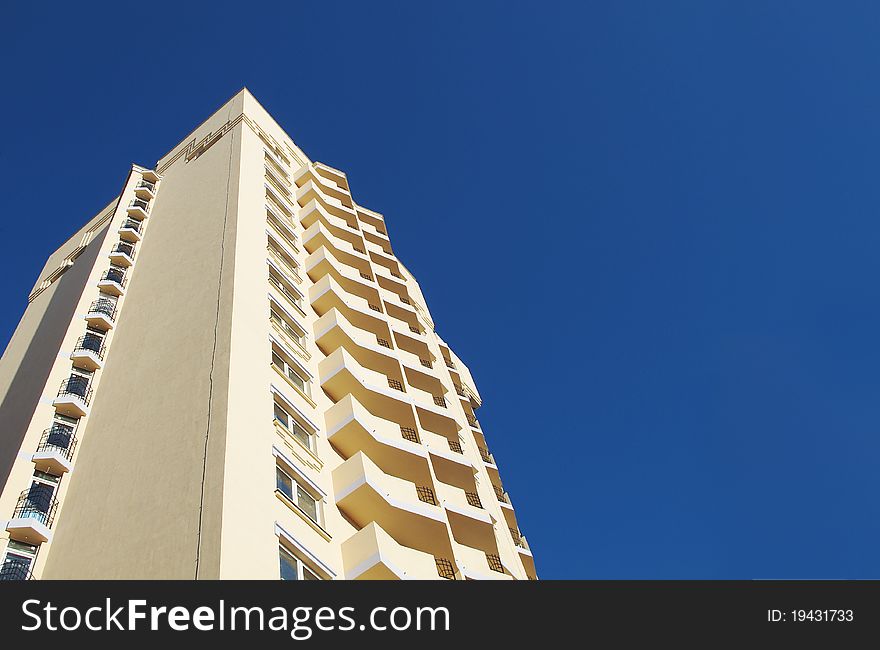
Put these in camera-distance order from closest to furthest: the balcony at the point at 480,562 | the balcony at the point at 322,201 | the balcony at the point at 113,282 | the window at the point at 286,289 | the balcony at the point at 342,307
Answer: the balcony at the point at 480,562, the window at the point at 286,289, the balcony at the point at 113,282, the balcony at the point at 342,307, the balcony at the point at 322,201

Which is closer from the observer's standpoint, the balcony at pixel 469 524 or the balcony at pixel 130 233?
the balcony at pixel 469 524

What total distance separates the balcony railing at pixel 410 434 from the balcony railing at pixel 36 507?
8.62 metres

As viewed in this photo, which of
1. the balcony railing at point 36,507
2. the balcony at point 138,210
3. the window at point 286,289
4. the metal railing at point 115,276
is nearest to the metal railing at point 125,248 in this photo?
the metal railing at point 115,276

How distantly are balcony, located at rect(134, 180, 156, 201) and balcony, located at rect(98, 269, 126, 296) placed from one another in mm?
7202

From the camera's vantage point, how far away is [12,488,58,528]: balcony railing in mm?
15031

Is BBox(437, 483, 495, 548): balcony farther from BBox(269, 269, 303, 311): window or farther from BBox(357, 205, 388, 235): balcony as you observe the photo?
BBox(357, 205, 388, 235): balcony

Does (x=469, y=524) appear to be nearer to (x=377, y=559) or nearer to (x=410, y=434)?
(x=410, y=434)

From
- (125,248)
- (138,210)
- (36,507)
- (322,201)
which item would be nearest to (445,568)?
(36,507)

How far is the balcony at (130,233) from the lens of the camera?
27.1m

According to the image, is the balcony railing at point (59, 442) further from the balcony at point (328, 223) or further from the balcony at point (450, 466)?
the balcony at point (328, 223)
